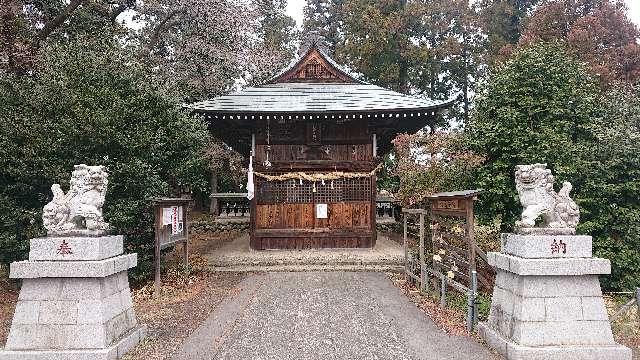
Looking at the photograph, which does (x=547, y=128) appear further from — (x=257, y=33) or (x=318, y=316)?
(x=257, y=33)

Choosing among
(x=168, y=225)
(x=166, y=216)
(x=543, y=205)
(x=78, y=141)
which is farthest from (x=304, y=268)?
(x=543, y=205)

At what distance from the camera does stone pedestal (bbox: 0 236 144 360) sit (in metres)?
6.23

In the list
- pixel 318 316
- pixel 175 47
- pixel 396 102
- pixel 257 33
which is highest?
pixel 257 33

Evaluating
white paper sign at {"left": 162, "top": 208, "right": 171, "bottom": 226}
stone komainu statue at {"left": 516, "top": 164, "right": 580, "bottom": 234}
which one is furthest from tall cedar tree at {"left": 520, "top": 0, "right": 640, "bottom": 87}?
white paper sign at {"left": 162, "top": 208, "right": 171, "bottom": 226}

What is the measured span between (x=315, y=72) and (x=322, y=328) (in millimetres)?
11923

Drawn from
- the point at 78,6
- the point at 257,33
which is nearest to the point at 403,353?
the point at 78,6

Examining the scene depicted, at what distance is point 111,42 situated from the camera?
14062mm

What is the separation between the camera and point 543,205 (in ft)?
21.2

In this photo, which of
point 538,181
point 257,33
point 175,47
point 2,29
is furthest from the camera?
point 257,33

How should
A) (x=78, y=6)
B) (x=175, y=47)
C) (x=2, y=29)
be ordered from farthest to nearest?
1. (x=175, y=47)
2. (x=78, y=6)
3. (x=2, y=29)

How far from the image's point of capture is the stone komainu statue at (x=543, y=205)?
6375 mm

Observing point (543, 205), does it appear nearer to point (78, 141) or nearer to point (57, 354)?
point (57, 354)

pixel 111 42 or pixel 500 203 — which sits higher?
pixel 111 42

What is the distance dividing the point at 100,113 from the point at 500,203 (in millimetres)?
11596
